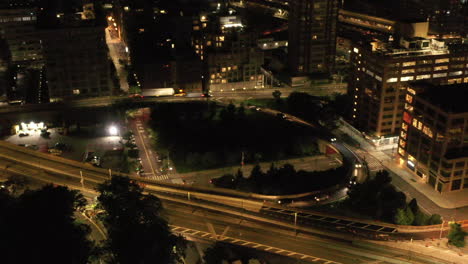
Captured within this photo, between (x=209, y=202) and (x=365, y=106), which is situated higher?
(x=365, y=106)

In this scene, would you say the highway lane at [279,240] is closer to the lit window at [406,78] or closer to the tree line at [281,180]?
the tree line at [281,180]

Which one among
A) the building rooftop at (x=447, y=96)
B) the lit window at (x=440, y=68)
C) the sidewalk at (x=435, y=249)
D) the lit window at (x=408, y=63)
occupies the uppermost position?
the lit window at (x=408, y=63)

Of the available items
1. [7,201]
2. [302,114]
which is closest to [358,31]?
[302,114]

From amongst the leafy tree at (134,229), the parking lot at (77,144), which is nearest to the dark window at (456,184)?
the leafy tree at (134,229)

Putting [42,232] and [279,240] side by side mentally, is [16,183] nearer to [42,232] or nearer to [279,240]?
[42,232]

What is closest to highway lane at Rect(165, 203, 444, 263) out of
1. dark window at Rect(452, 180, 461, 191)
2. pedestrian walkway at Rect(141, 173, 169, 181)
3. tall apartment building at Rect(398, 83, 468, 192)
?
pedestrian walkway at Rect(141, 173, 169, 181)

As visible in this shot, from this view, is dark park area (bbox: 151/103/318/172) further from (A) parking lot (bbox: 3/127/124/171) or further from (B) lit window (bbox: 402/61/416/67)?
(B) lit window (bbox: 402/61/416/67)

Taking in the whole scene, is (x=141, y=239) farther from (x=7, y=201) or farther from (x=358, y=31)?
(x=358, y=31)
